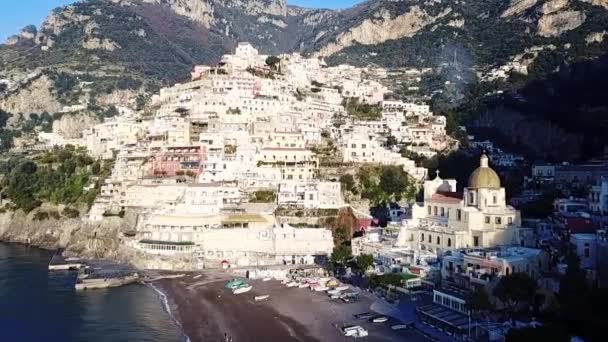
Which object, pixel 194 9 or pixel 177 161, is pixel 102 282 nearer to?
pixel 177 161

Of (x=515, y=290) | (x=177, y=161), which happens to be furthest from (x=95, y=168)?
(x=515, y=290)

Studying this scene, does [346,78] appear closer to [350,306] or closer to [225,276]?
[225,276]

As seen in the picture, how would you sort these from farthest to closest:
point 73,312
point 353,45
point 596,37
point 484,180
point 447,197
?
point 353,45
point 596,37
point 447,197
point 484,180
point 73,312

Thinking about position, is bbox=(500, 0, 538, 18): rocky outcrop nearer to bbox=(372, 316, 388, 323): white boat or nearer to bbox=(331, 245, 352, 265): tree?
bbox=(331, 245, 352, 265): tree

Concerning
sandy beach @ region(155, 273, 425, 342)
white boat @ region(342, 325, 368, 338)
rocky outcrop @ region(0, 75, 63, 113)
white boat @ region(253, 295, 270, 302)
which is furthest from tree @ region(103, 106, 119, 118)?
white boat @ region(342, 325, 368, 338)

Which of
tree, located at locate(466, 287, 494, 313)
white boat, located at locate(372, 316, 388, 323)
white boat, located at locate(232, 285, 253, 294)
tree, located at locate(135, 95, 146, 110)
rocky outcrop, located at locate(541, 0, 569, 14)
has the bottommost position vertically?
white boat, located at locate(372, 316, 388, 323)

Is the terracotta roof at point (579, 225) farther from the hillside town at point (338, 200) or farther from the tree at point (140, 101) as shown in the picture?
the tree at point (140, 101)
